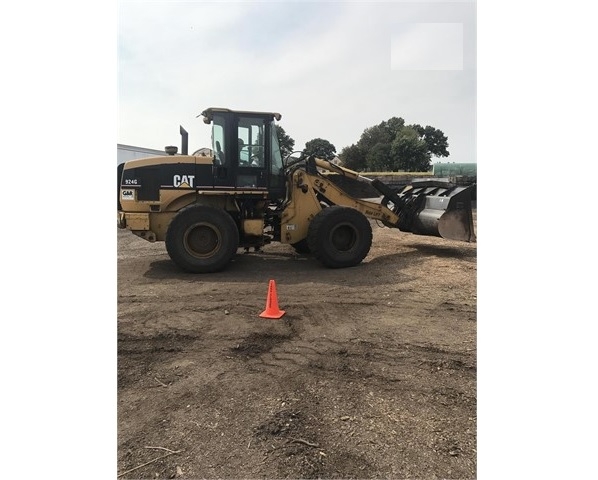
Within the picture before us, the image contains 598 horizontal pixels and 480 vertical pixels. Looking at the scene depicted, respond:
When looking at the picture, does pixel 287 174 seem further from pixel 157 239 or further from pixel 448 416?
pixel 448 416

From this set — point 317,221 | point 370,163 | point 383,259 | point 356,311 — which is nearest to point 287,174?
point 317,221

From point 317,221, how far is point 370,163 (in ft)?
26.5

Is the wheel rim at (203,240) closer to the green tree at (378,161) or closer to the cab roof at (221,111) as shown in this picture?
the cab roof at (221,111)

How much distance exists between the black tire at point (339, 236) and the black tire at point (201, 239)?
1.33 meters

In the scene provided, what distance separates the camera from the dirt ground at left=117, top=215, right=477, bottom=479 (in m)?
2.00

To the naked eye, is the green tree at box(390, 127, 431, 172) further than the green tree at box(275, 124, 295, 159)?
Yes

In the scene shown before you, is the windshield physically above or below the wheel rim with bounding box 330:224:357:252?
above

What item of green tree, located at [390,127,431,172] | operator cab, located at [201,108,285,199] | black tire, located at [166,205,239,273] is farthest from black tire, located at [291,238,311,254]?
green tree, located at [390,127,431,172]

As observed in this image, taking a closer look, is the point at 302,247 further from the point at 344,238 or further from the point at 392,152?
the point at 392,152

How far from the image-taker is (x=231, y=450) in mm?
2047

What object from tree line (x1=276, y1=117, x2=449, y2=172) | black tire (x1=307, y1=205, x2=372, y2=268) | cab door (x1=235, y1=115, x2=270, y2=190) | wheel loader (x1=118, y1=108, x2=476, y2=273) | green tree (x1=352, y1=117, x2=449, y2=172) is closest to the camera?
tree line (x1=276, y1=117, x2=449, y2=172)

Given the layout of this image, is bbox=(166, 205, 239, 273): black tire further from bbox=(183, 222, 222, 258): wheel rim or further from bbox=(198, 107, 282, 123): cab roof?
bbox=(198, 107, 282, 123): cab roof

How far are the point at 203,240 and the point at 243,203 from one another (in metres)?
0.95

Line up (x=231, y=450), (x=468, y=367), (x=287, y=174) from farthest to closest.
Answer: (x=287, y=174) → (x=468, y=367) → (x=231, y=450)
